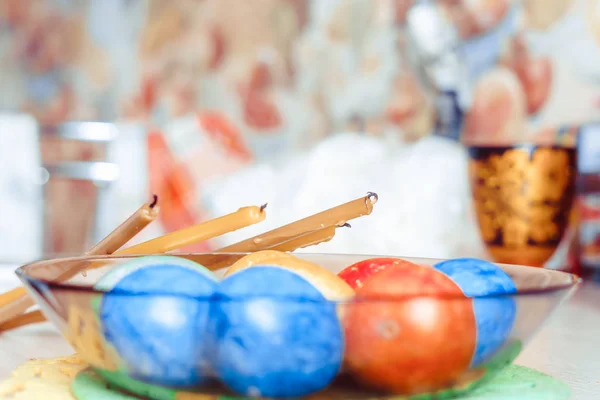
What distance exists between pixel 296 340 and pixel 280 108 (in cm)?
136

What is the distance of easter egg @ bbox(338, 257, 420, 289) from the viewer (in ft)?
1.27

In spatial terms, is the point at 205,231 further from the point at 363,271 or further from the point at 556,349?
the point at 556,349

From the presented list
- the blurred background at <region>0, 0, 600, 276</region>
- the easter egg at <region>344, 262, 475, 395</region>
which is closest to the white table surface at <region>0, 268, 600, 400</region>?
the easter egg at <region>344, 262, 475, 395</region>

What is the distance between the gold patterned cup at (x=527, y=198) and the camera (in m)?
A: 0.95

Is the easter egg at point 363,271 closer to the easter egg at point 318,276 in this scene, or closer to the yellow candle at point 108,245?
the easter egg at point 318,276

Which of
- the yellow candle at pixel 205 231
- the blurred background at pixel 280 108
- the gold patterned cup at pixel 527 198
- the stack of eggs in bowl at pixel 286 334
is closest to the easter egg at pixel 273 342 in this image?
the stack of eggs in bowl at pixel 286 334

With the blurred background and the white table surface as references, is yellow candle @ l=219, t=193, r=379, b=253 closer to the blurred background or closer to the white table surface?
the white table surface

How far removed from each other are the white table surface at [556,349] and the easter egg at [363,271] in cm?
14

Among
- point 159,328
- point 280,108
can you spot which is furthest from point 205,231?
point 280,108

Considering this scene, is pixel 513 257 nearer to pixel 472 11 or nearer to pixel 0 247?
pixel 472 11

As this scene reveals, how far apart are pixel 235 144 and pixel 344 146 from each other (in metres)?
0.29

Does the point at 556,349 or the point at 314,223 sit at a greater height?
the point at 314,223

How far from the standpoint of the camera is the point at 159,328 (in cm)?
31

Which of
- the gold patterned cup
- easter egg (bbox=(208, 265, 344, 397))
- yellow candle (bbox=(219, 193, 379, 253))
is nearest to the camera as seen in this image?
easter egg (bbox=(208, 265, 344, 397))
